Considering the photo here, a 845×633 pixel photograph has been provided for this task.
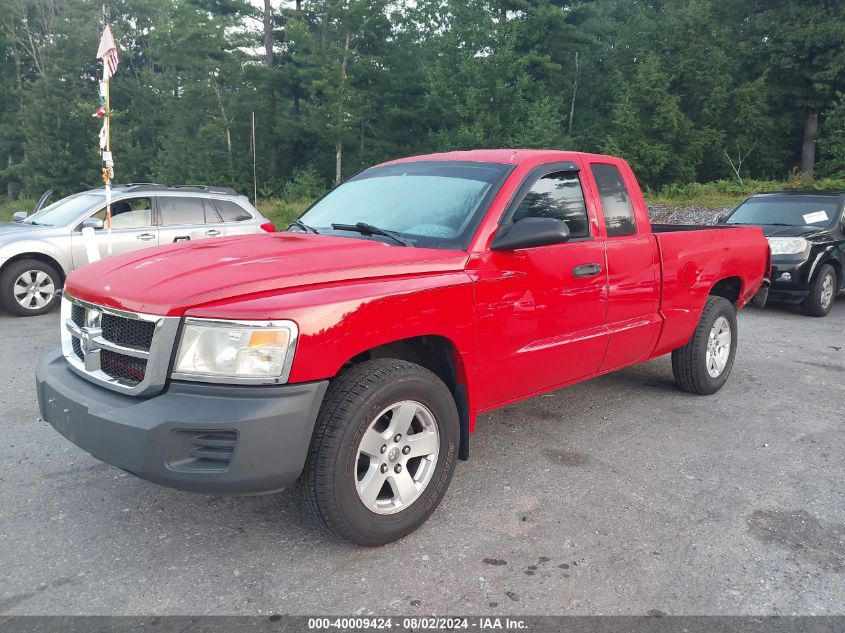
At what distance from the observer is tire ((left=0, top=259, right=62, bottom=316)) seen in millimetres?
8508

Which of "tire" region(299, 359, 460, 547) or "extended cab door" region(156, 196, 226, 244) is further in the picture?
"extended cab door" region(156, 196, 226, 244)

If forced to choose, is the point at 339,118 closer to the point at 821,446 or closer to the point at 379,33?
the point at 379,33

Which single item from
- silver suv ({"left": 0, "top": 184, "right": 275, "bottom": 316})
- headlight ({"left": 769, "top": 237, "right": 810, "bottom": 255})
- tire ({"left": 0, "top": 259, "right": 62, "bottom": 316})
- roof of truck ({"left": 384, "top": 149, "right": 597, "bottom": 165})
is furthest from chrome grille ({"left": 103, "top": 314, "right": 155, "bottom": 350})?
headlight ({"left": 769, "top": 237, "right": 810, "bottom": 255})

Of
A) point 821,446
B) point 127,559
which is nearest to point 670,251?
point 821,446

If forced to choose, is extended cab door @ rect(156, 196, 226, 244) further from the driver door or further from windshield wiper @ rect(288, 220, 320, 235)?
windshield wiper @ rect(288, 220, 320, 235)

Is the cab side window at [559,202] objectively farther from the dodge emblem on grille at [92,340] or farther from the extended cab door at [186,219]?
the extended cab door at [186,219]

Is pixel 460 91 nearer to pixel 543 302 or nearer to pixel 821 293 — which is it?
pixel 821 293

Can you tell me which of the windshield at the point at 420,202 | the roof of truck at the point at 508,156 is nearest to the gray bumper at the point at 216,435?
the windshield at the point at 420,202

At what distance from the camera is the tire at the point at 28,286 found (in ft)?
27.9

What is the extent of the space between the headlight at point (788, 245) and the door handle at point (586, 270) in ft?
20.4

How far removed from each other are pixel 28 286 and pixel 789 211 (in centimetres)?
1077

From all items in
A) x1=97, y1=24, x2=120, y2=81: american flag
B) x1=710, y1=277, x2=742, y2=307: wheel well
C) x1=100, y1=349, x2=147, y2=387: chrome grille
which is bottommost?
x1=100, y1=349, x2=147, y2=387: chrome grille

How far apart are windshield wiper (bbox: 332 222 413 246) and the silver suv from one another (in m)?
5.13

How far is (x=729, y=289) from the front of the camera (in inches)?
228
